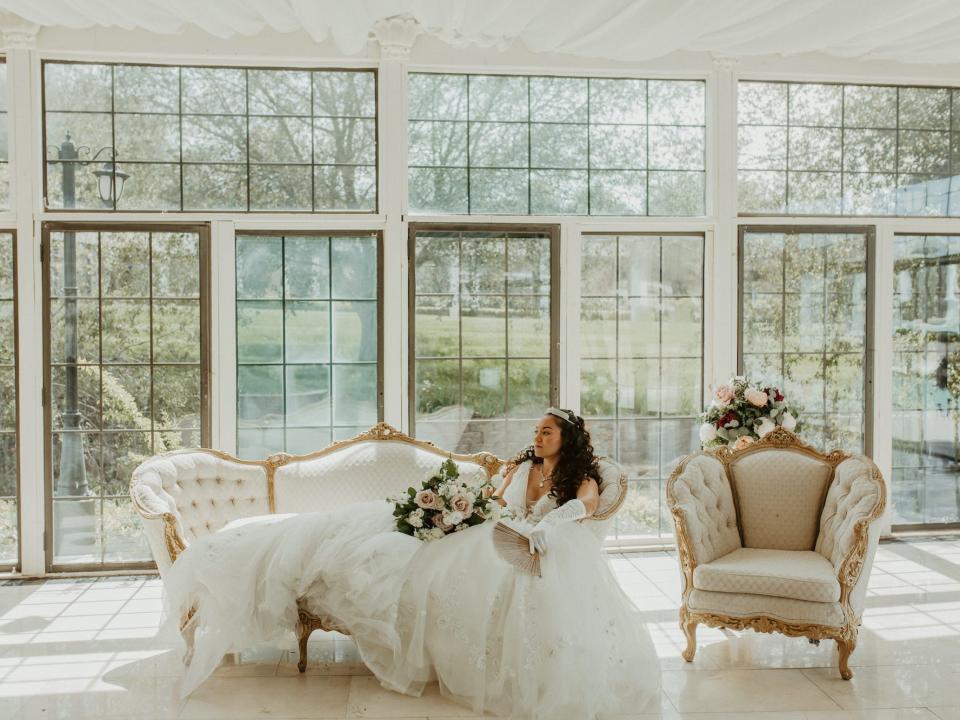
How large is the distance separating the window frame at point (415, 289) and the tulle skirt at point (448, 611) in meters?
1.98

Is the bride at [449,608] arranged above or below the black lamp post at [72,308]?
below

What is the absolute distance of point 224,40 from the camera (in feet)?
19.2

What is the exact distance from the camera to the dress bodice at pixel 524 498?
178 inches

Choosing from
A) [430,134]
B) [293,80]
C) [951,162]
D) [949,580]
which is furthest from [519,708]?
[951,162]

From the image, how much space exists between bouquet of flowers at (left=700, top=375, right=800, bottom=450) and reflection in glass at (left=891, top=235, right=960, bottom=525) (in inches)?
69.2

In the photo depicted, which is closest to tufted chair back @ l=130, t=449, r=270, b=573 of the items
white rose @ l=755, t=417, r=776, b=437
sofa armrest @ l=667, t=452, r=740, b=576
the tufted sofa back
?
the tufted sofa back

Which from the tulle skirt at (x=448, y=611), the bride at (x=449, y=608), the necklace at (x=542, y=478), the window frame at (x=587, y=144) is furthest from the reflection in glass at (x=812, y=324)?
the tulle skirt at (x=448, y=611)

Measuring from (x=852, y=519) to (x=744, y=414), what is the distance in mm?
1192

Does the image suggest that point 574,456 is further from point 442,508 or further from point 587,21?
point 587,21

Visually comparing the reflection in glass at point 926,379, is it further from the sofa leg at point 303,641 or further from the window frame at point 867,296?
the sofa leg at point 303,641

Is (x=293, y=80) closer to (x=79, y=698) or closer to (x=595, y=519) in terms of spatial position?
(x=595, y=519)

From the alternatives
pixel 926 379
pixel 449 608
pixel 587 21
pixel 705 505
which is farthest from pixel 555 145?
pixel 449 608

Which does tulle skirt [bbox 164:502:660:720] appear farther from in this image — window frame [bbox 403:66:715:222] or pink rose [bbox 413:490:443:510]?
window frame [bbox 403:66:715:222]

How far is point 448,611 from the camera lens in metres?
3.89
